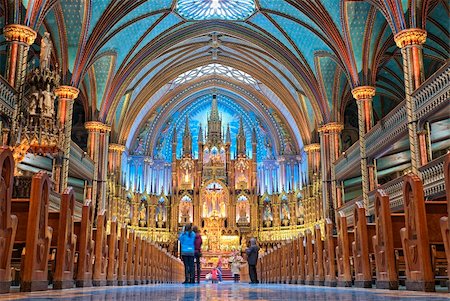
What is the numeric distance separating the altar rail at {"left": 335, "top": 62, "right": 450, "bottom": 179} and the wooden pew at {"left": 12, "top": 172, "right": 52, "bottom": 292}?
11.1 metres

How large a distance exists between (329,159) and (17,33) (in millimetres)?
15948

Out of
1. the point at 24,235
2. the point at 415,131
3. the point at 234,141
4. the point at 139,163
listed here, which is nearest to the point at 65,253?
the point at 24,235

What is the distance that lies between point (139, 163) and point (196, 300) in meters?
28.6

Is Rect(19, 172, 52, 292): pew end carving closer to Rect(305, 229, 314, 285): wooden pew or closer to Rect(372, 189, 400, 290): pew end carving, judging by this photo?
Rect(372, 189, 400, 290): pew end carving

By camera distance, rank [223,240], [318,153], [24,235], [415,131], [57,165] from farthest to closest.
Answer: [223,240] < [318,153] < [57,165] < [415,131] < [24,235]

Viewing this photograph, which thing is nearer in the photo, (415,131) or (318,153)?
(415,131)

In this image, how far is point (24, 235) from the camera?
699cm

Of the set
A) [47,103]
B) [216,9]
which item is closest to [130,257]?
[47,103]

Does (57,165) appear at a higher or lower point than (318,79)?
lower

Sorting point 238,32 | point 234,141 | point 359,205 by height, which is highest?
point 238,32

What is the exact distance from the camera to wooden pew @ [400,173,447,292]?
645 centimetres

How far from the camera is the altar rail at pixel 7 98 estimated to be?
46.3ft

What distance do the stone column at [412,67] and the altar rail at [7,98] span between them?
1225 cm

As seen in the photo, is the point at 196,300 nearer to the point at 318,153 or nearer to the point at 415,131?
the point at 415,131
